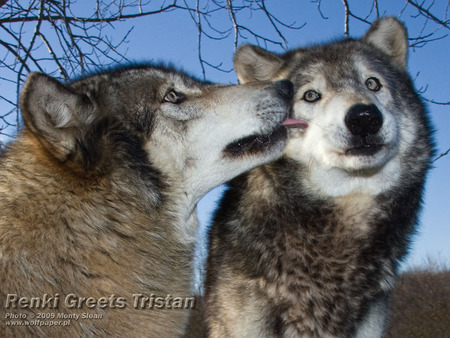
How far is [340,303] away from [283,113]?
147 centimetres

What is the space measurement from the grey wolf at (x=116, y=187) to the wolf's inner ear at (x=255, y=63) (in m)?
1.14

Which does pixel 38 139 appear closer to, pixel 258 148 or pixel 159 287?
pixel 159 287

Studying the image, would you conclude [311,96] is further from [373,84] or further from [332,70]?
[373,84]

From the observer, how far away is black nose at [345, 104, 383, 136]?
3.60 metres

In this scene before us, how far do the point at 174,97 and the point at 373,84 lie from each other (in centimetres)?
177

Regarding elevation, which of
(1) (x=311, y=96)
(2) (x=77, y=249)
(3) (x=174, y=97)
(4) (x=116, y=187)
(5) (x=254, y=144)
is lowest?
(2) (x=77, y=249)

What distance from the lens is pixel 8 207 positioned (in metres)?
2.51

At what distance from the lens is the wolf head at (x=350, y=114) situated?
3.68 metres

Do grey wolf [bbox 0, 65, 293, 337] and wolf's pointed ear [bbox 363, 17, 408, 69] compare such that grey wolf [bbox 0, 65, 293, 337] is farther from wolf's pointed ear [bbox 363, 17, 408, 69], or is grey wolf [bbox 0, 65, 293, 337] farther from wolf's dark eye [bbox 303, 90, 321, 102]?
wolf's pointed ear [bbox 363, 17, 408, 69]

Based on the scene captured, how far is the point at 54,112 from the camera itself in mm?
2445

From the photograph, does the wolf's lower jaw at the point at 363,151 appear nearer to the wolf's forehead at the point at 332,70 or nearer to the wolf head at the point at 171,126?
the wolf's forehead at the point at 332,70

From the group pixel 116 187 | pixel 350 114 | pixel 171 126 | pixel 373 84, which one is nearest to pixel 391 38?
pixel 373 84

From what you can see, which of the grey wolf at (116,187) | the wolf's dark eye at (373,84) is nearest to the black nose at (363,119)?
the wolf's dark eye at (373,84)

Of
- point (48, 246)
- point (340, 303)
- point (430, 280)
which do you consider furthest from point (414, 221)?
point (430, 280)
